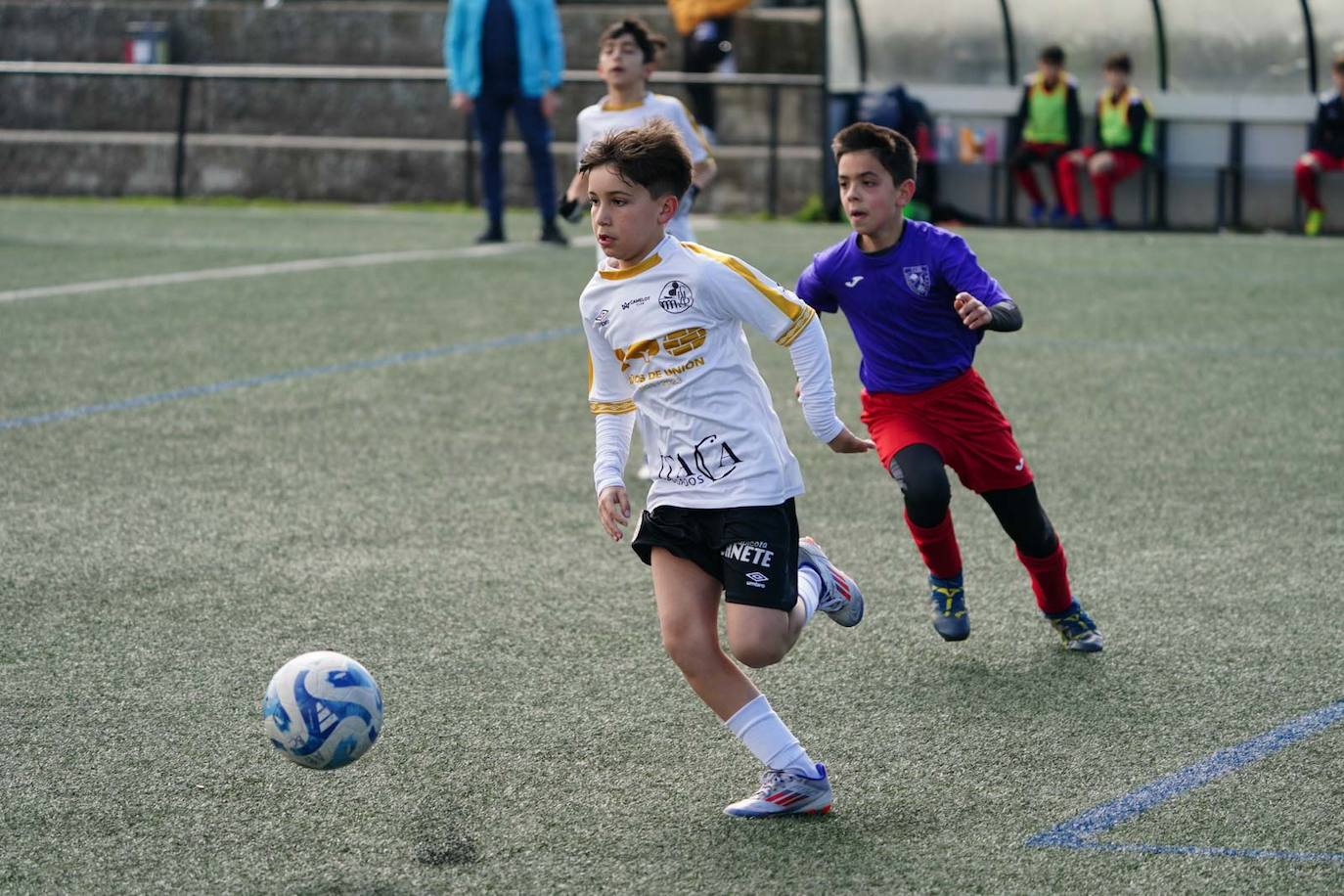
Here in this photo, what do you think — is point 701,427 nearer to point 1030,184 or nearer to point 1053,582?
point 1053,582

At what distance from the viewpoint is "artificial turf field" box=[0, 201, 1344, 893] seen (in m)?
3.46

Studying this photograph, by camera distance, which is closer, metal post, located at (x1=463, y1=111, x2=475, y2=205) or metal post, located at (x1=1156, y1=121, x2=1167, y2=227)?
metal post, located at (x1=1156, y1=121, x2=1167, y2=227)

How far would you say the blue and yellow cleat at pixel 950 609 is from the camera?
15.8 ft

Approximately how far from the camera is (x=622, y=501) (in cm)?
384

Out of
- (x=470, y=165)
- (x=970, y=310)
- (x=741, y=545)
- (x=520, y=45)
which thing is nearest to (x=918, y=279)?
(x=970, y=310)

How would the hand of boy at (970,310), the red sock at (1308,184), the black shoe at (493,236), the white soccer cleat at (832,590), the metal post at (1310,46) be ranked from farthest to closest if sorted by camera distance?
the metal post at (1310,46) → the red sock at (1308,184) → the black shoe at (493,236) → the hand of boy at (970,310) → the white soccer cleat at (832,590)

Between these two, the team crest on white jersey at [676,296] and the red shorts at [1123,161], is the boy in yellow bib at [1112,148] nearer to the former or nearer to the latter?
the red shorts at [1123,161]

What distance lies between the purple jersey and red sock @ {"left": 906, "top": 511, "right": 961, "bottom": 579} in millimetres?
377

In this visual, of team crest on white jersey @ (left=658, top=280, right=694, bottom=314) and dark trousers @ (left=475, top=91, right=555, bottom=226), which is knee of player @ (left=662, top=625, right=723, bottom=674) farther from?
dark trousers @ (left=475, top=91, right=555, bottom=226)

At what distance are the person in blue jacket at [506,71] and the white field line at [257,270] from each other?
67cm

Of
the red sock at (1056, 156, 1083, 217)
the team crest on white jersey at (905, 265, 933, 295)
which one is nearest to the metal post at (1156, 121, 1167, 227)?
the red sock at (1056, 156, 1083, 217)

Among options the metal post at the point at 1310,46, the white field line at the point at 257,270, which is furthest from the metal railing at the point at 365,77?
the metal post at the point at 1310,46

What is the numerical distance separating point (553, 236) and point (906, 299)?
390 inches

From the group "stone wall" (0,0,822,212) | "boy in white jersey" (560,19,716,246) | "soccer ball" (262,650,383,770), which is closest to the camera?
"soccer ball" (262,650,383,770)
